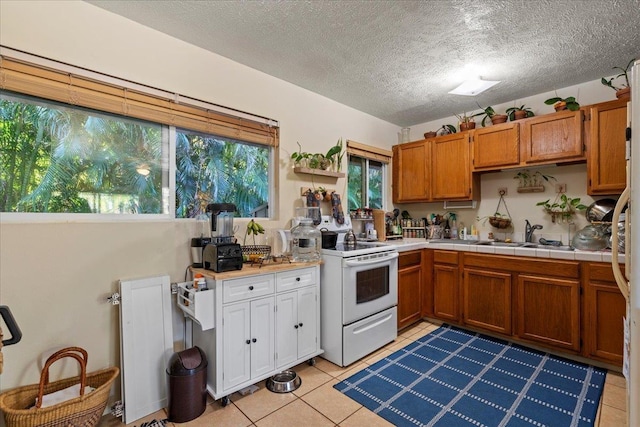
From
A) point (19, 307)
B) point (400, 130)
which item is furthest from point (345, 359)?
point (400, 130)

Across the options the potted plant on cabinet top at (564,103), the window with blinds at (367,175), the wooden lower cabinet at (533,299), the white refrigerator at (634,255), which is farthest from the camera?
the window with blinds at (367,175)

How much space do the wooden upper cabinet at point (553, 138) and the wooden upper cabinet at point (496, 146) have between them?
72 millimetres

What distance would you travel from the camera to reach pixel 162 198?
2197 mm

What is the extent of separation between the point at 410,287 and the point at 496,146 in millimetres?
1786

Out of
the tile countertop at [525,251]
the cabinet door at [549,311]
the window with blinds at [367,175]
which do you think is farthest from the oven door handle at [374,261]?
the cabinet door at [549,311]

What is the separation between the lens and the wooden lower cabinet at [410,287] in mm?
3049

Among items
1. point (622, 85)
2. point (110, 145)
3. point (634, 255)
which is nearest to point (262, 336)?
point (110, 145)

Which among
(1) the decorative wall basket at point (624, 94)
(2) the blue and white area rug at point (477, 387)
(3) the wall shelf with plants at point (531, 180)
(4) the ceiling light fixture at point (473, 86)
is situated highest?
(4) the ceiling light fixture at point (473, 86)

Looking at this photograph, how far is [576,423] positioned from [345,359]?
146 centimetres

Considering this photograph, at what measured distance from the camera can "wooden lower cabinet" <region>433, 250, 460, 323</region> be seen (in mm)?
3135

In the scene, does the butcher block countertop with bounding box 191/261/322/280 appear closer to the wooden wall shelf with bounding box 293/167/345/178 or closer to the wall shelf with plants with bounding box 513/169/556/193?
the wooden wall shelf with bounding box 293/167/345/178

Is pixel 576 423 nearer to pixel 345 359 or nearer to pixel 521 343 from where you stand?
pixel 521 343

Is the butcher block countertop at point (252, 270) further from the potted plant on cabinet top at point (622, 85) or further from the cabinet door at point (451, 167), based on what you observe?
the potted plant on cabinet top at point (622, 85)

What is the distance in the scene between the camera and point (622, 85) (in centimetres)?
267
